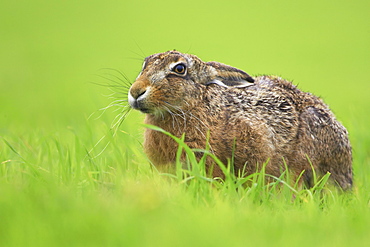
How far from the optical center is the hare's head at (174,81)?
5.28 meters

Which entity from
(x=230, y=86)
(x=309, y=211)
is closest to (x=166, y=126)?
(x=230, y=86)

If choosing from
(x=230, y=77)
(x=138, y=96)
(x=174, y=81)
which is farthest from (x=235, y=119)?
(x=138, y=96)

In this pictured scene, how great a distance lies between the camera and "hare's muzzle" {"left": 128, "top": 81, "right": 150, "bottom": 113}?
5.20 meters

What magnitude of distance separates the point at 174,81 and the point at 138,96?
51 centimetres

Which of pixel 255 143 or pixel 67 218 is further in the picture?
pixel 255 143

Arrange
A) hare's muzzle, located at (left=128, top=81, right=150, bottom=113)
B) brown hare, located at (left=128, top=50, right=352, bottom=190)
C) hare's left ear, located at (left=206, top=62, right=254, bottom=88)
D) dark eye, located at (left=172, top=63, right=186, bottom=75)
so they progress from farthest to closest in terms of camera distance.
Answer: hare's left ear, located at (left=206, top=62, right=254, bottom=88), dark eye, located at (left=172, top=63, right=186, bottom=75), brown hare, located at (left=128, top=50, right=352, bottom=190), hare's muzzle, located at (left=128, top=81, right=150, bottom=113)

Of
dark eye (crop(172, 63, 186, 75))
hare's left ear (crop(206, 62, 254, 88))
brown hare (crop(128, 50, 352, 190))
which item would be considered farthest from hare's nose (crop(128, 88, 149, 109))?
hare's left ear (crop(206, 62, 254, 88))

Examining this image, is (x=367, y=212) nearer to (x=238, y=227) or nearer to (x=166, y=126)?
(x=238, y=227)

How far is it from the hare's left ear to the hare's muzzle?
0.96 meters

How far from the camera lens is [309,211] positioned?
14.2 ft

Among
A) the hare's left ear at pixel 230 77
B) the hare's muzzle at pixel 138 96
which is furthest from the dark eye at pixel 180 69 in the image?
the hare's muzzle at pixel 138 96

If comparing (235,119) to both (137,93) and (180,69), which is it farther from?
(137,93)

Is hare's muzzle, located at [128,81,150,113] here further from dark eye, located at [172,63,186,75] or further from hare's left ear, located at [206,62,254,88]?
hare's left ear, located at [206,62,254,88]

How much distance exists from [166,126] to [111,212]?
6.47 feet
